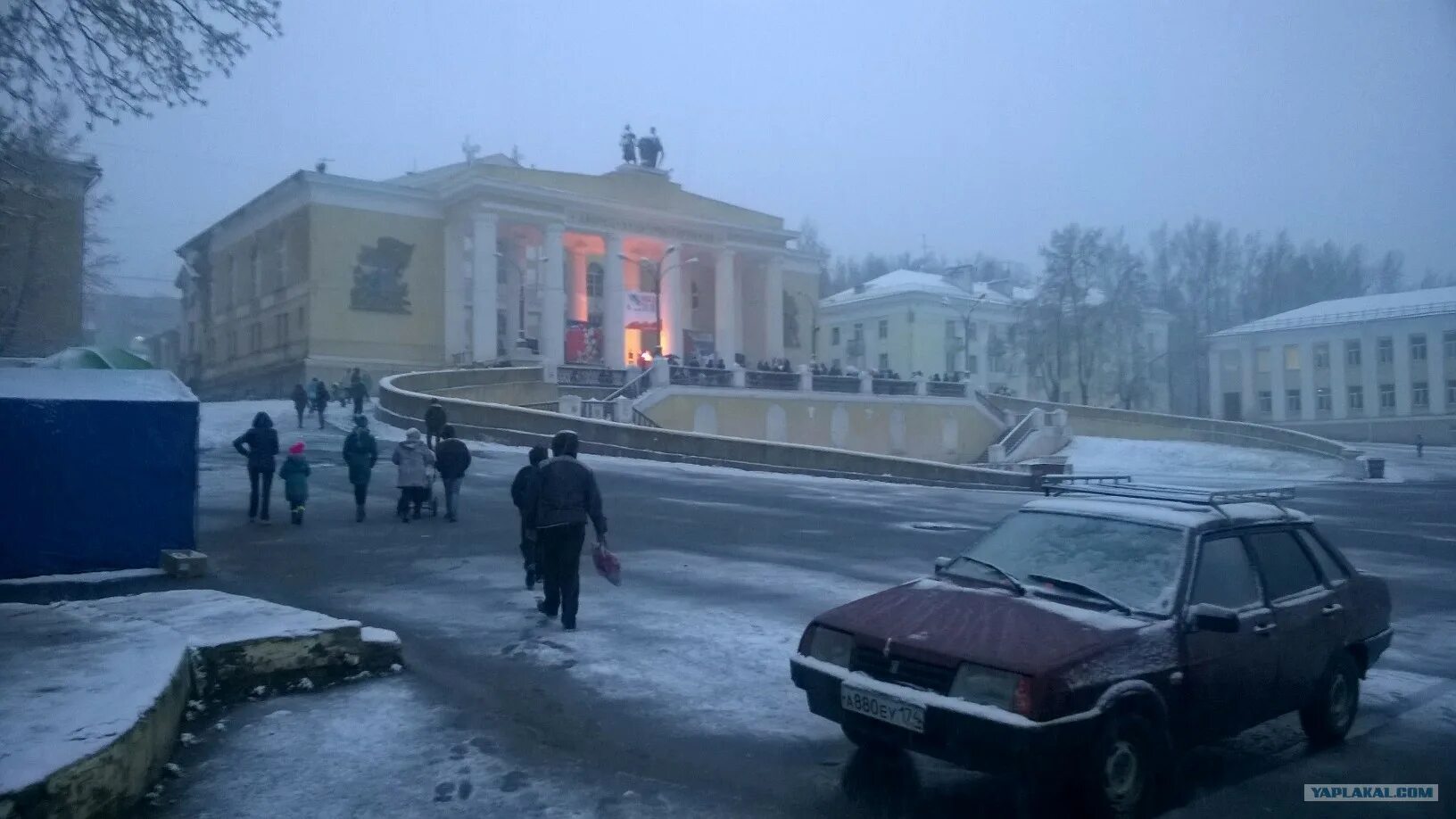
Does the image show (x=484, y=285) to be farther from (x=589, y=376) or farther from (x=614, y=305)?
(x=589, y=376)

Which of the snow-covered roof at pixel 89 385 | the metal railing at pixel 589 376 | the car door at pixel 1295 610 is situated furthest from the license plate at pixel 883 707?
the metal railing at pixel 589 376

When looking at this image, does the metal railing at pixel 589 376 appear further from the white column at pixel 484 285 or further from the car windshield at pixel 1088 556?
the car windshield at pixel 1088 556

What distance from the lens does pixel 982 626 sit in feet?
18.2

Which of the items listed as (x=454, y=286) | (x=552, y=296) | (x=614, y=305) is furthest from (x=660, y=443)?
(x=454, y=286)

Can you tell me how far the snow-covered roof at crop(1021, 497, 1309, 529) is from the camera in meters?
6.34

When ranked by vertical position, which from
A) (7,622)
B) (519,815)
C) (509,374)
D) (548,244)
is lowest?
(519,815)

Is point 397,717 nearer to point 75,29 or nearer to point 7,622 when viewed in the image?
point 7,622

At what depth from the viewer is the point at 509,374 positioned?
41.0 m

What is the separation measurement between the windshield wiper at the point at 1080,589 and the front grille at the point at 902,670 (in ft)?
3.80

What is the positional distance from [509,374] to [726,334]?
25396 millimetres

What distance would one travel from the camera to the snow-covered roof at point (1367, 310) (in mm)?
63000

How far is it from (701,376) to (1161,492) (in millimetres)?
36837

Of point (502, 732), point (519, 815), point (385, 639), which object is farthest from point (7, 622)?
point (519, 815)

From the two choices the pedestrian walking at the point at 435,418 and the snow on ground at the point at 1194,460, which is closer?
the pedestrian walking at the point at 435,418
